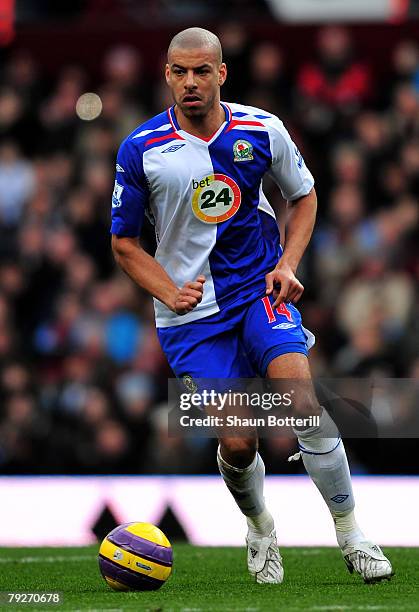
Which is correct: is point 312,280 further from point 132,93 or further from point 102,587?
point 102,587

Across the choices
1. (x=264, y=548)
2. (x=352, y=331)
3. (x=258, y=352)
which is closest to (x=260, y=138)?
(x=258, y=352)

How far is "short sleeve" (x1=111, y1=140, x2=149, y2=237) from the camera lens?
7.24 meters

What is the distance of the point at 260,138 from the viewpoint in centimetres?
734

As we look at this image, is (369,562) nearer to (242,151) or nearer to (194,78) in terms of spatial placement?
(242,151)

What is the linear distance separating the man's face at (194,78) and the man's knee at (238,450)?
1.64m

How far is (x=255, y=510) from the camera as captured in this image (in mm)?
7594

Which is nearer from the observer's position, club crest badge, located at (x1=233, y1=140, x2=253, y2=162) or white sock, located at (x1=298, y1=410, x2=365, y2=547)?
white sock, located at (x1=298, y1=410, x2=365, y2=547)

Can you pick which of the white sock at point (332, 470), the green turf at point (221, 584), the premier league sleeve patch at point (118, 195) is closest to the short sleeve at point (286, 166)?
the premier league sleeve patch at point (118, 195)

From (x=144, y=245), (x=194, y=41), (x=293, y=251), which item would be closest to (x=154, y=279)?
(x=293, y=251)

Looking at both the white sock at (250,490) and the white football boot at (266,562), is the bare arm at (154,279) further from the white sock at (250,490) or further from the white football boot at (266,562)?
the white football boot at (266,562)

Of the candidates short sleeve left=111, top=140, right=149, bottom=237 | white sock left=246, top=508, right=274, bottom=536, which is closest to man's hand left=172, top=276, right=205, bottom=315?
short sleeve left=111, top=140, right=149, bottom=237

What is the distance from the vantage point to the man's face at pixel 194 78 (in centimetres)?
707

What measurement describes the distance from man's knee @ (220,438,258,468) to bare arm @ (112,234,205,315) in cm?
72

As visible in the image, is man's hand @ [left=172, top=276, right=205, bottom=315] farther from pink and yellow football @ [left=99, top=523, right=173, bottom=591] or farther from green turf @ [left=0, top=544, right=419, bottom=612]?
green turf @ [left=0, top=544, right=419, bottom=612]
